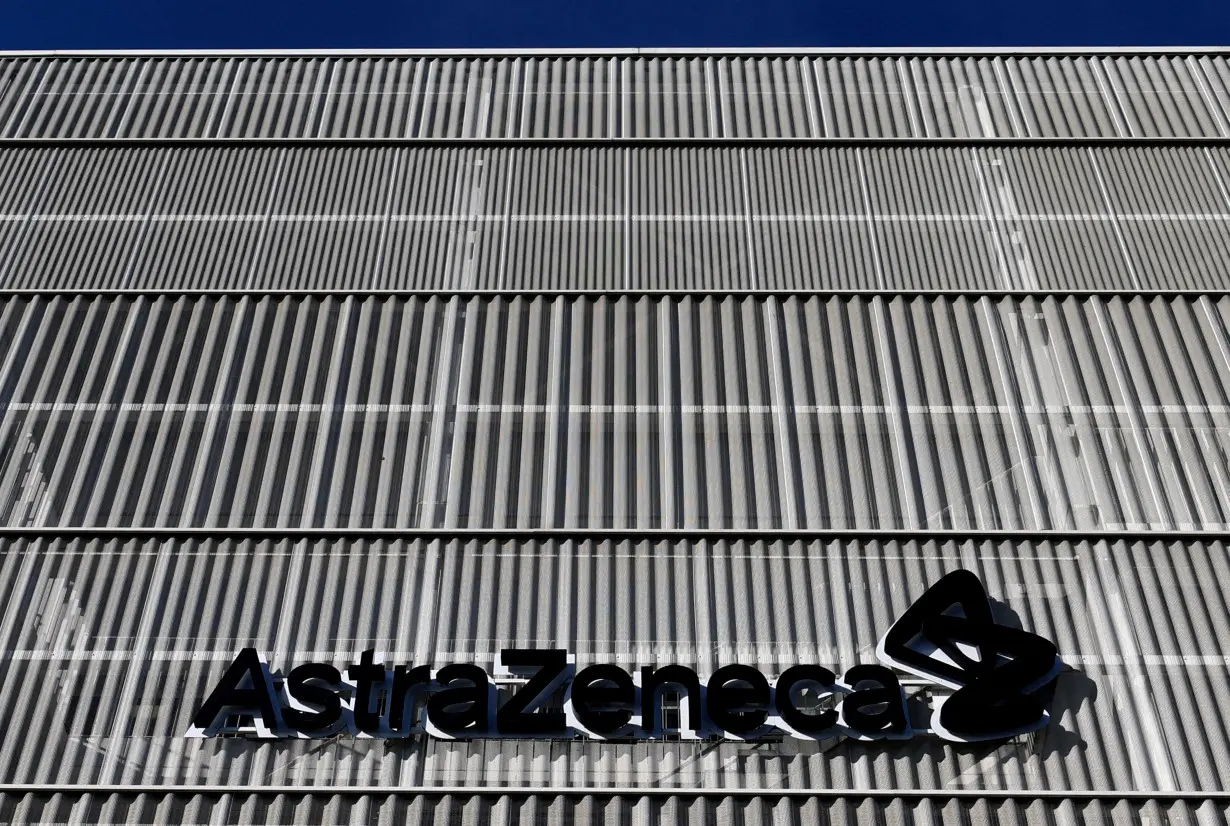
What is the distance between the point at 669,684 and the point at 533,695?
1398 millimetres

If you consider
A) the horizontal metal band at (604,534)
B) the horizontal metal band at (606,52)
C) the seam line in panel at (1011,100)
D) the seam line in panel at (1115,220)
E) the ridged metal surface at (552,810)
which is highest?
the horizontal metal band at (606,52)

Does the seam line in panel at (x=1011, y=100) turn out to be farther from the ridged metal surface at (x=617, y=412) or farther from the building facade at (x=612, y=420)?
the ridged metal surface at (x=617, y=412)

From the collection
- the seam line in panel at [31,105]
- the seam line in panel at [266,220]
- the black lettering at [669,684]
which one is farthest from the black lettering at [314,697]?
the seam line in panel at [31,105]

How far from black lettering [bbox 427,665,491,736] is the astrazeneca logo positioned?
1 cm

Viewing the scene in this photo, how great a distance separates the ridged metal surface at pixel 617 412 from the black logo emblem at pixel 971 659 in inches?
49.3

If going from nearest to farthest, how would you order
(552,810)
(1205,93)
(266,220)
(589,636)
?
(552,810) → (589,636) → (266,220) → (1205,93)

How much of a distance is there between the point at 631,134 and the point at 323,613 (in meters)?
9.37

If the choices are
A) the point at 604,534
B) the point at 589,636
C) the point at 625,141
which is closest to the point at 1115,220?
the point at 625,141

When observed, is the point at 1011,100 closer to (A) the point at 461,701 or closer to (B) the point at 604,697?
(B) the point at 604,697

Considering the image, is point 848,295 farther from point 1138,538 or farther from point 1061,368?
point 1138,538

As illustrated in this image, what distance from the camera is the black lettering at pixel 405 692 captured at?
36.9 feet

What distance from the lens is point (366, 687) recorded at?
1138 centimetres

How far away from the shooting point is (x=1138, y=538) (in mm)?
12617

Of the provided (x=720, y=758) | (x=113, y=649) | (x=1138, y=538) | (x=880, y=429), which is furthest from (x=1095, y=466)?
(x=113, y=649)
